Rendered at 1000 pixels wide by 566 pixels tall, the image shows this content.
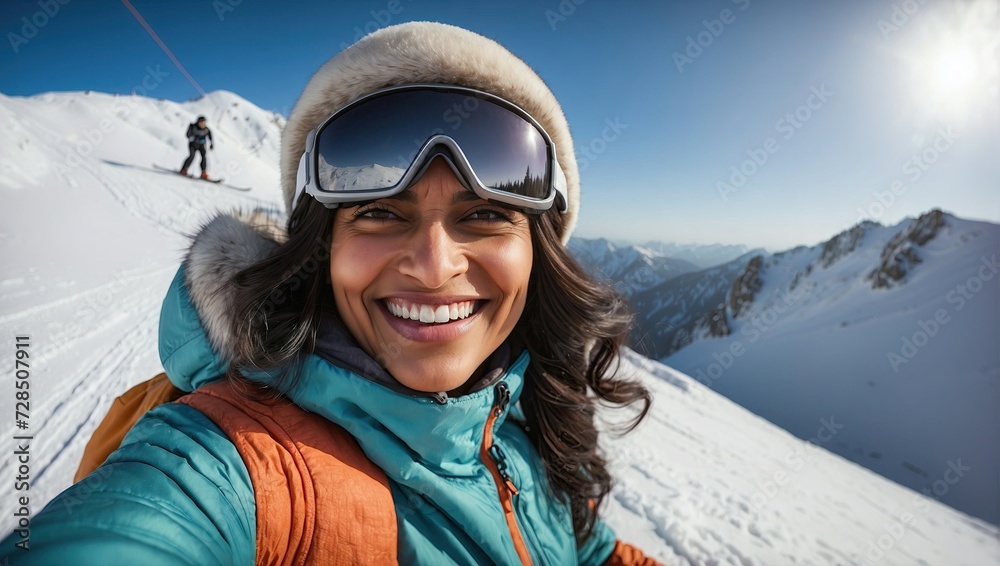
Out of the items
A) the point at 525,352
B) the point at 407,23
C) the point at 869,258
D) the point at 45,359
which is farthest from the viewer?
the point at 869,258

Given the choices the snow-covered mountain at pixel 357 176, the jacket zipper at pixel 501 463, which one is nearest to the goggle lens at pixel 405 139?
the snow-covered mountain at pixel 357 176

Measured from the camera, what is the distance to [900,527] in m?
6.14

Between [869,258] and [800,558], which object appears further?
[869,258]

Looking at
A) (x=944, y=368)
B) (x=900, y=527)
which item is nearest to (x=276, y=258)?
(x=900, y=527)

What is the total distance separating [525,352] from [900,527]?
8.21 metres

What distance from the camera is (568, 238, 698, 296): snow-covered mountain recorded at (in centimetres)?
208

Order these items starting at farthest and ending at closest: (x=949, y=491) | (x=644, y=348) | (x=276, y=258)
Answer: (x=949, y=491), (x=644, y=348), (x=276, y=258)

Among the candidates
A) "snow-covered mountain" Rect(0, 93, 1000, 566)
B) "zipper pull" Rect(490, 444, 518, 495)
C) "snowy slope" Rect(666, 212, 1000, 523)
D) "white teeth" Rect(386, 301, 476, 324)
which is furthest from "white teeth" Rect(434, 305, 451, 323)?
"snowy slope" Rect(666, 212, 1000, 523)

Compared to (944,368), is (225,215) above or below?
below

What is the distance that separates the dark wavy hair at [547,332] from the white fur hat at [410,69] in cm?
36

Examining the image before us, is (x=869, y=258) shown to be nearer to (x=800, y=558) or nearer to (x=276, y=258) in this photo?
(x=800, y=558)

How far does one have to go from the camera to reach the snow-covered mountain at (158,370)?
3416mm

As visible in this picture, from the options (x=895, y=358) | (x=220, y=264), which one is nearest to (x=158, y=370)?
(x=220, y=264)

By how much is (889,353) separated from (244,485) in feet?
144
